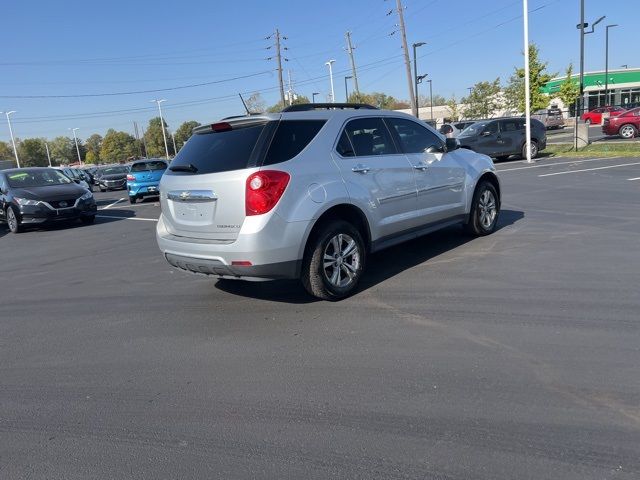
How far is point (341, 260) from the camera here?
514cm

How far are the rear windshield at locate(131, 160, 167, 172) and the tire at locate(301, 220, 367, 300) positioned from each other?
15052 mm

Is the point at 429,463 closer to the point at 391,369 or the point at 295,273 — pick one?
the point at 391,369

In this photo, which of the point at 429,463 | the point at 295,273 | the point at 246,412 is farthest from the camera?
the point at 295,273

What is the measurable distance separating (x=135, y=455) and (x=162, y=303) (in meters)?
2.82

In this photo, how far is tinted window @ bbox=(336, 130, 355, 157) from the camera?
203 inches

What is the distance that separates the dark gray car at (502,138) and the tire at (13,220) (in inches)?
632

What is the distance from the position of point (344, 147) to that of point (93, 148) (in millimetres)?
134364

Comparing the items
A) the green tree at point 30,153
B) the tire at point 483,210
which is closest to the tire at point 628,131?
the tire at point 483,210

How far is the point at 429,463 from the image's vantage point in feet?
8.61

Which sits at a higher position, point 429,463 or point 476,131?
point 476,131

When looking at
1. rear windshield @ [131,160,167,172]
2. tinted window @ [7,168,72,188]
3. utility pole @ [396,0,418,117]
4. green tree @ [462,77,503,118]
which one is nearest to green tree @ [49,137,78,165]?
green tree @ [462,77,503,118]

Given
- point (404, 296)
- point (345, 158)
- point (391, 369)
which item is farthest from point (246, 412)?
point (345, 158)

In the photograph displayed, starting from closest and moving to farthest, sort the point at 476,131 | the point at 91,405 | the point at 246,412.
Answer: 1. the point at 246,412
2. the point at 91,405
3. the point at 476,131

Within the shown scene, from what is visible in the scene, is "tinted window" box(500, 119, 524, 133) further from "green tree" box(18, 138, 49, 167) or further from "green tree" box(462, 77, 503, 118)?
"green tree" box(18, 138, 49, 167)
